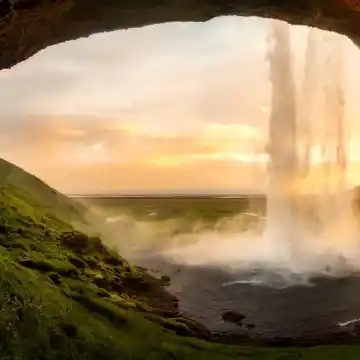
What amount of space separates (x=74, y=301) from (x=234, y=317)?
0.57m

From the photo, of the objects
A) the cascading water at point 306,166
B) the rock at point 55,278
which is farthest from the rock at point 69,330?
the cascading water at point 306,166

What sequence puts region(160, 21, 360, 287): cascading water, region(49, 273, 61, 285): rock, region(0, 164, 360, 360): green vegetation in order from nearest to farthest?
region(0, 164, 360, 360): green vegetation < region(49, 273, 61, 285): rock < region(160, 21, 360, 287): cascading water

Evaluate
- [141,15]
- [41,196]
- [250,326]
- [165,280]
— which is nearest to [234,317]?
[250,326]

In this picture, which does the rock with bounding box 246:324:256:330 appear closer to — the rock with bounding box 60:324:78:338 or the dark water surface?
the dark water surface

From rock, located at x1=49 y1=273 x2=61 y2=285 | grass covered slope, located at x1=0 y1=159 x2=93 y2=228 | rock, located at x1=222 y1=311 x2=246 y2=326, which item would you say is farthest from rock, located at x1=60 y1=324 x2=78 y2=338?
rock, located at x1=222 y1=311 x2=246 y2=326

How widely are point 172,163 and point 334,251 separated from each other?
0.70 metres

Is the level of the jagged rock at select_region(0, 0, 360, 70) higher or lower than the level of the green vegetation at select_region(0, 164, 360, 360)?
higher

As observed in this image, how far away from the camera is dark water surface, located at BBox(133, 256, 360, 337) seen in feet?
7.61

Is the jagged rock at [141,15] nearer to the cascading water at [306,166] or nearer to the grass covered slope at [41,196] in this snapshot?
the cascading water at [306,166]

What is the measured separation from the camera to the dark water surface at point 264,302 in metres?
2.32

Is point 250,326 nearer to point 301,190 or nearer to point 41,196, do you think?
point 301,190

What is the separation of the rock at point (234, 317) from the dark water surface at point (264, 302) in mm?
13

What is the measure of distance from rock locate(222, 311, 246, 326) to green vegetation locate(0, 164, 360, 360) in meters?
0.09

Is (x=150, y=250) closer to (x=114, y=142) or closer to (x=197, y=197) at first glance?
(x=197, y=197)
